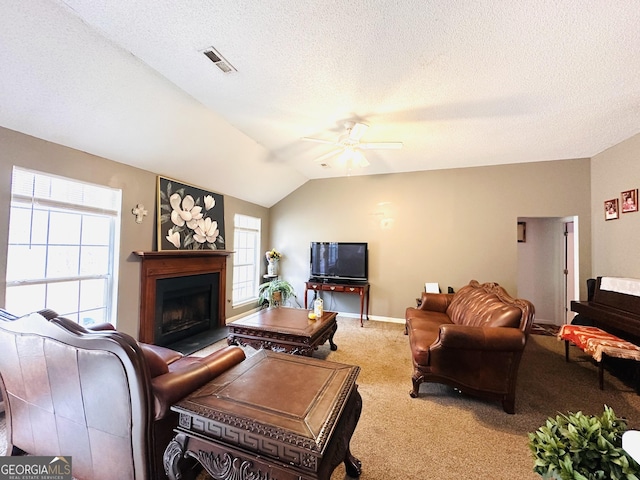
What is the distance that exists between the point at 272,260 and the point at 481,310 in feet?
12.7

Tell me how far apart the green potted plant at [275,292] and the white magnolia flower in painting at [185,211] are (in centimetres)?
196

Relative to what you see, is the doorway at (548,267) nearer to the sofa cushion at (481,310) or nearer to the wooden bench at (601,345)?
the wooden bench at (601,345)

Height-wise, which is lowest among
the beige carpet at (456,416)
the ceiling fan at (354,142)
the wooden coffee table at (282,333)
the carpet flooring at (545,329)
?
the beige carpet at (456,416)

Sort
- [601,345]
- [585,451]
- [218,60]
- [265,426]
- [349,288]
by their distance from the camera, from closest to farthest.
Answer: [585,451]
[265,426]
[218,60]
[601,345]
[349,288]

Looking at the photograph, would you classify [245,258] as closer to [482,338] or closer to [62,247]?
[62,247]

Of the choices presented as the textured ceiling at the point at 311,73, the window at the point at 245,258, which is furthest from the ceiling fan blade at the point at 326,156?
the window at the point at 245,258

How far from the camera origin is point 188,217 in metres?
3.67

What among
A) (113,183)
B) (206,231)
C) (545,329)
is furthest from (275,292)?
(545,329)

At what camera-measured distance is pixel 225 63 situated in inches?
77.9

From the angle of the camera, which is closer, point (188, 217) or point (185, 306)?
point (188, 217)

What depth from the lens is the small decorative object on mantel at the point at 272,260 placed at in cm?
539

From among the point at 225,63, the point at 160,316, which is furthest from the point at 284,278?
the point at 225,63

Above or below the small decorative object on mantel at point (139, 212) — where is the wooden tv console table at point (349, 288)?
below

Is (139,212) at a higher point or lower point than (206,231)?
higher
